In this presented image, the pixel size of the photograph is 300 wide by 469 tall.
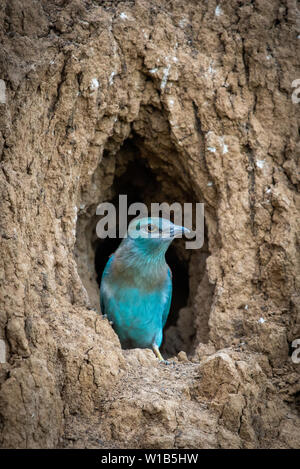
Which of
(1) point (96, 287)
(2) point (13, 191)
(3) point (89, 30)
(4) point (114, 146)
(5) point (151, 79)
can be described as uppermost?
(3) point (89, 30)

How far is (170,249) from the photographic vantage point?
7148mm

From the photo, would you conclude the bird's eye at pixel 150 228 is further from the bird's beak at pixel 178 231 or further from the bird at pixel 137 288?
the bird's beak at pixel 178 231

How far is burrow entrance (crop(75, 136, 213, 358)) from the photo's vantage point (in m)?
5.85

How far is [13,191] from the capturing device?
408 cm

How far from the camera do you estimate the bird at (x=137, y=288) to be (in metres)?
5.38

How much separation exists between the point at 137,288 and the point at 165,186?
→ 5.07 ft

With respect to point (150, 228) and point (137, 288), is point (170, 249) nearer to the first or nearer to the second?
point (137, 288)

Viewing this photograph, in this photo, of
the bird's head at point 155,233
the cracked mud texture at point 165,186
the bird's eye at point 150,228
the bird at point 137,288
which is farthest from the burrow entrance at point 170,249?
the bird's eye at point 150,228

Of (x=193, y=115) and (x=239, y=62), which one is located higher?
(x=239, y=62)

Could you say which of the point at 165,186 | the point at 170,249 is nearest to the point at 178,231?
the point at 165,186

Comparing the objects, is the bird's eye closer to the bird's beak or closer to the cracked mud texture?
the bird's beak

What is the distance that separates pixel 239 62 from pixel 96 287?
319 centimetres
